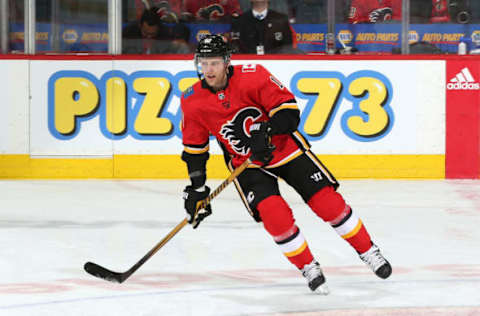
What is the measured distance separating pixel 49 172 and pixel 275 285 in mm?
4351

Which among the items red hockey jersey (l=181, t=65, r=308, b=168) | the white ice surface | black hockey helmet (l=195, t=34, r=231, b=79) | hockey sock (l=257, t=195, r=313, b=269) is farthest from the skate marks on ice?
black hockey helmet (l=195, t=34, r=231, b=79)

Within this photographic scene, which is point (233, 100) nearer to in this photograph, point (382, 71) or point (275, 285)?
point (275, 285)

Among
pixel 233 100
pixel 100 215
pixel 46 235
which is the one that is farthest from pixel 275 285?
pixel 100 215

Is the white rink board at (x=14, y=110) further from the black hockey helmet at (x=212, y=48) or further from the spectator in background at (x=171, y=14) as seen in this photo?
the black hockey helmet at (x=212, y=48)

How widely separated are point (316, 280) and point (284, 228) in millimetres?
224

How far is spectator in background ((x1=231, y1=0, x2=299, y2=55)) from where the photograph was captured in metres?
7.30

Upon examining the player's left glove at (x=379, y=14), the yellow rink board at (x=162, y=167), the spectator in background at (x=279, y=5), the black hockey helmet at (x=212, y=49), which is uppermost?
the spectator in background at (x=279, y=5)

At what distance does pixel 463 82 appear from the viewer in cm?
724

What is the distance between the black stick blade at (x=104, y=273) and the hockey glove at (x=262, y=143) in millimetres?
731

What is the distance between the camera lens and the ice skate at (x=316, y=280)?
10.2 feet

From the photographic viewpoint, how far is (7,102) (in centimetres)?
728

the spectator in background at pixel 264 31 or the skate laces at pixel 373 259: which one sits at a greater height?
the spectator in background at pixel 264 31

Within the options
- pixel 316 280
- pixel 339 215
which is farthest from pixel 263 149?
pixel 316 280

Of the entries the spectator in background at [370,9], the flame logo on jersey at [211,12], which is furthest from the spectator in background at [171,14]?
the spectator in background at [370,9]
